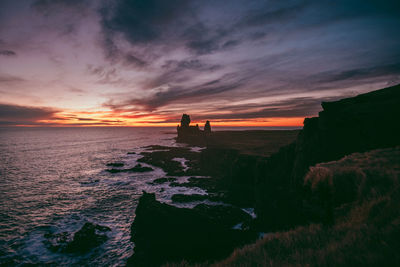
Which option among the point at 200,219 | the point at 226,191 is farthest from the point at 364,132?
the point at 226,191

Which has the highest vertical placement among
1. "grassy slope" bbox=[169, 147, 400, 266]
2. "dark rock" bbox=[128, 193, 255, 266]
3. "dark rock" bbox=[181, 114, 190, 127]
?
Result: "dark rock" bbox=[181, 114, 190, 127]

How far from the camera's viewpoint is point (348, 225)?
20.8 ft

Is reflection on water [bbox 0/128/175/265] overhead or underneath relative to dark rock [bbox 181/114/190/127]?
underneath

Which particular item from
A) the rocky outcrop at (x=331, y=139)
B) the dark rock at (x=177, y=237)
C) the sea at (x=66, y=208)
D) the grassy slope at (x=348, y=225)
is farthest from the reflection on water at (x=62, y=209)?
the rocky outcrop at (x=331, y=139)

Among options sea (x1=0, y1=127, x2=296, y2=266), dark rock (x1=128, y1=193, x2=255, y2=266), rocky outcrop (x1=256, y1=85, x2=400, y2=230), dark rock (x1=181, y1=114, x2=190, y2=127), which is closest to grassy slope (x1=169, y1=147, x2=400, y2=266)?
rocky outcrop (x1=256, y1=85, x2=400, y2=230)

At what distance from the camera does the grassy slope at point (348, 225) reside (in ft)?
14.8

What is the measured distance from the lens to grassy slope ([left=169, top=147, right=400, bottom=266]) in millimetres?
4512

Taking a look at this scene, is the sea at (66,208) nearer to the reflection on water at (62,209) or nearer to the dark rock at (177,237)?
the reflection on water at (62,209)

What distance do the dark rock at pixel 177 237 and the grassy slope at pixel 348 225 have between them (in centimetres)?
543

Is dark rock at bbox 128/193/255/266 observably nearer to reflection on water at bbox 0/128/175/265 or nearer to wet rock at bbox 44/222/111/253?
reflection on water at bbox 0/128/175/265

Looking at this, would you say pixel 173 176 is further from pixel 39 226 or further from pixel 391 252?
pixel 391 252

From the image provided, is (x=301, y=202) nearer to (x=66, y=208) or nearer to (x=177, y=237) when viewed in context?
(x=177, y=237)

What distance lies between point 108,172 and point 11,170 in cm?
2398

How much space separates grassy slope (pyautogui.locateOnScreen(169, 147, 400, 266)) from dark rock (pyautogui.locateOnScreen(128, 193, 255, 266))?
17.8ft
